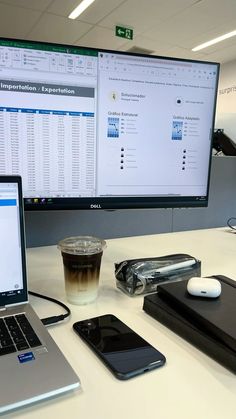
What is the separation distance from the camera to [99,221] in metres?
0.96

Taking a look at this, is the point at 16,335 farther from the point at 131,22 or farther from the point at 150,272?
the point at 131,22

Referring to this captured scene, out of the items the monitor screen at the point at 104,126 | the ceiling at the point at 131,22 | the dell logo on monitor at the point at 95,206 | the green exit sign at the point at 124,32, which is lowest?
the dell logo on monitor at the point at 95,206

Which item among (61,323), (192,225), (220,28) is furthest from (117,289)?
(220,28)

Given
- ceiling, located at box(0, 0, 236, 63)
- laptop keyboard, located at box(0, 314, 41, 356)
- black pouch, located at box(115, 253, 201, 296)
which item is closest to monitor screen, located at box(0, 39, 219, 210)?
black pouch, located at box(115, 253, 201, 296)

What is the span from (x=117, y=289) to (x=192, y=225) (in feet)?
1.93

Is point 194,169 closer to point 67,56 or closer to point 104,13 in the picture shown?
point 67,56

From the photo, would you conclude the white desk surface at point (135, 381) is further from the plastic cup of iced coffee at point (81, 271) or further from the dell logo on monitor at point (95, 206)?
the dell logo on monitor at point (95, 206)

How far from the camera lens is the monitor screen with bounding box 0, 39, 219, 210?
0.62 meters

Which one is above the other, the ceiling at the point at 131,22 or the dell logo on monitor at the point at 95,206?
the ceiling at the point at 131,22

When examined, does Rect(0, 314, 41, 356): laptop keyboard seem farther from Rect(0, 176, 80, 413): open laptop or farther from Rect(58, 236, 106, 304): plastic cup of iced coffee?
Rect(58, 236, 106, 304): plastic cup of iced coffee

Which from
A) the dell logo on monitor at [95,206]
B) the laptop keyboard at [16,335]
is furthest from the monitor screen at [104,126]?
the laptop keyboard at [16,335]

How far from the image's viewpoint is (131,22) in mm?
3746

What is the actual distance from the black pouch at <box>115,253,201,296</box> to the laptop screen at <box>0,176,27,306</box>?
7.9 inches

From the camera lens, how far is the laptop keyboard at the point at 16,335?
398 mm
